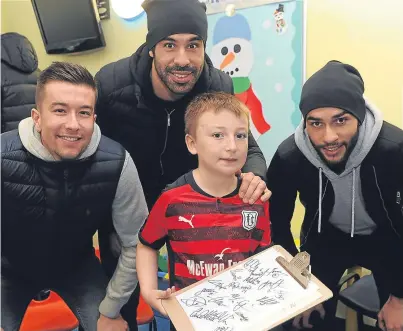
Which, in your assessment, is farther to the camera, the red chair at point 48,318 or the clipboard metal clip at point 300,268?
the red chair at point 48,318

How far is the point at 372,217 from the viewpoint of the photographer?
1811 millimetres

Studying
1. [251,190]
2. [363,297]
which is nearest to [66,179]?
[251,190]

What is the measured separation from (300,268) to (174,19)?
116 centimetres

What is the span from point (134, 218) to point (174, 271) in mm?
380

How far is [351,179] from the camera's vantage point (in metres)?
1.77

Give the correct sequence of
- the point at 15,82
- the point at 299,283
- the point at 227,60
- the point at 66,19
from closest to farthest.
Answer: the point at 299,283
the point at 15,82
the point at 227,60
the point at 66,19

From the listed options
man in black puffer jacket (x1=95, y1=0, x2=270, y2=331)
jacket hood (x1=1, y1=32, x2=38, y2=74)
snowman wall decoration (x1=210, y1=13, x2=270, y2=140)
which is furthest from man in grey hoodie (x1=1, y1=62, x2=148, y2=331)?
snowman wall decoration (x1=210, y1=13, x2=270, y2=140)

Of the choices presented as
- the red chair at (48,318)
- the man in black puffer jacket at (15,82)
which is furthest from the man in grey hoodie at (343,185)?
the man in black puffer jacket at (15,82)

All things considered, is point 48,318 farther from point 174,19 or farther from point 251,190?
point 174,19

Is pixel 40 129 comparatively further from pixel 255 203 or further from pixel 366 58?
pixel 366 58

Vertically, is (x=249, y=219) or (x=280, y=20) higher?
(x=280, y=20)

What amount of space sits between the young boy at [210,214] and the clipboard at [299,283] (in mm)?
111

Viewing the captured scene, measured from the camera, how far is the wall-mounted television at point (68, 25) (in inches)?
127

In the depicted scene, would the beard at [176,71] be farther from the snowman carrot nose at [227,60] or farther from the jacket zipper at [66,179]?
the snowman carrot nose at [227,60]
